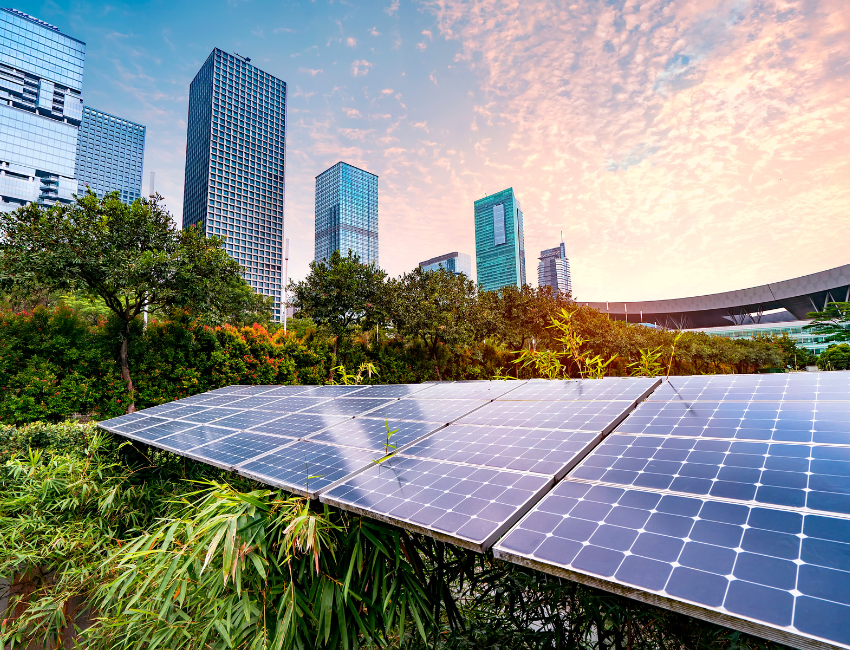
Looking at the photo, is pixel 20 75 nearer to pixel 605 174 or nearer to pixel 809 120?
pixel 605 174

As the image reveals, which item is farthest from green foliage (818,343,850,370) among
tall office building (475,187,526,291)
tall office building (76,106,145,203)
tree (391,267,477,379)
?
tall office building (76,106,145,203)

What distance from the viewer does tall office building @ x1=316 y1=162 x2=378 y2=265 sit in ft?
439

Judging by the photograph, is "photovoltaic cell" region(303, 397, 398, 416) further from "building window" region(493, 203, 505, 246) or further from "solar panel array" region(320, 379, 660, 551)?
"building window" region(493, 203, 505, 246)

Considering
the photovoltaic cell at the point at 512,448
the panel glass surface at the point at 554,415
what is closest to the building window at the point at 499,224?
the panel glass surface at the point at 554,415

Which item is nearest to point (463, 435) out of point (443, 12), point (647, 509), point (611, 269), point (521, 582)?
point (521, 582)

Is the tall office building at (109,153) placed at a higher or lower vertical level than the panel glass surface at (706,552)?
higher

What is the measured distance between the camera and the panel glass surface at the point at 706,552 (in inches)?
43.2

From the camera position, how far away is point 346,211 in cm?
13375

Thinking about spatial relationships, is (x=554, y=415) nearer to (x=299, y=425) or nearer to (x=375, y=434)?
(x=375, y=434)

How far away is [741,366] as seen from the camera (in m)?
33.8

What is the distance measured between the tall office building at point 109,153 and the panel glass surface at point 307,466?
175 m

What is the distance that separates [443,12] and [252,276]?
101 metres

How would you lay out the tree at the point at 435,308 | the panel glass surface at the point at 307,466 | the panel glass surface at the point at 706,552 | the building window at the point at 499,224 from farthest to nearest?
1. the building window at the point at 499,224
2. the tree at the point at 435,308
3. the panel glass surface at the point at 307,466
4. the panel glass surface at the point at 706,552

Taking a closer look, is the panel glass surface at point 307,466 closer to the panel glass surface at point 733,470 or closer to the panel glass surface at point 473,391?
the panel glass surface at point 733,470
